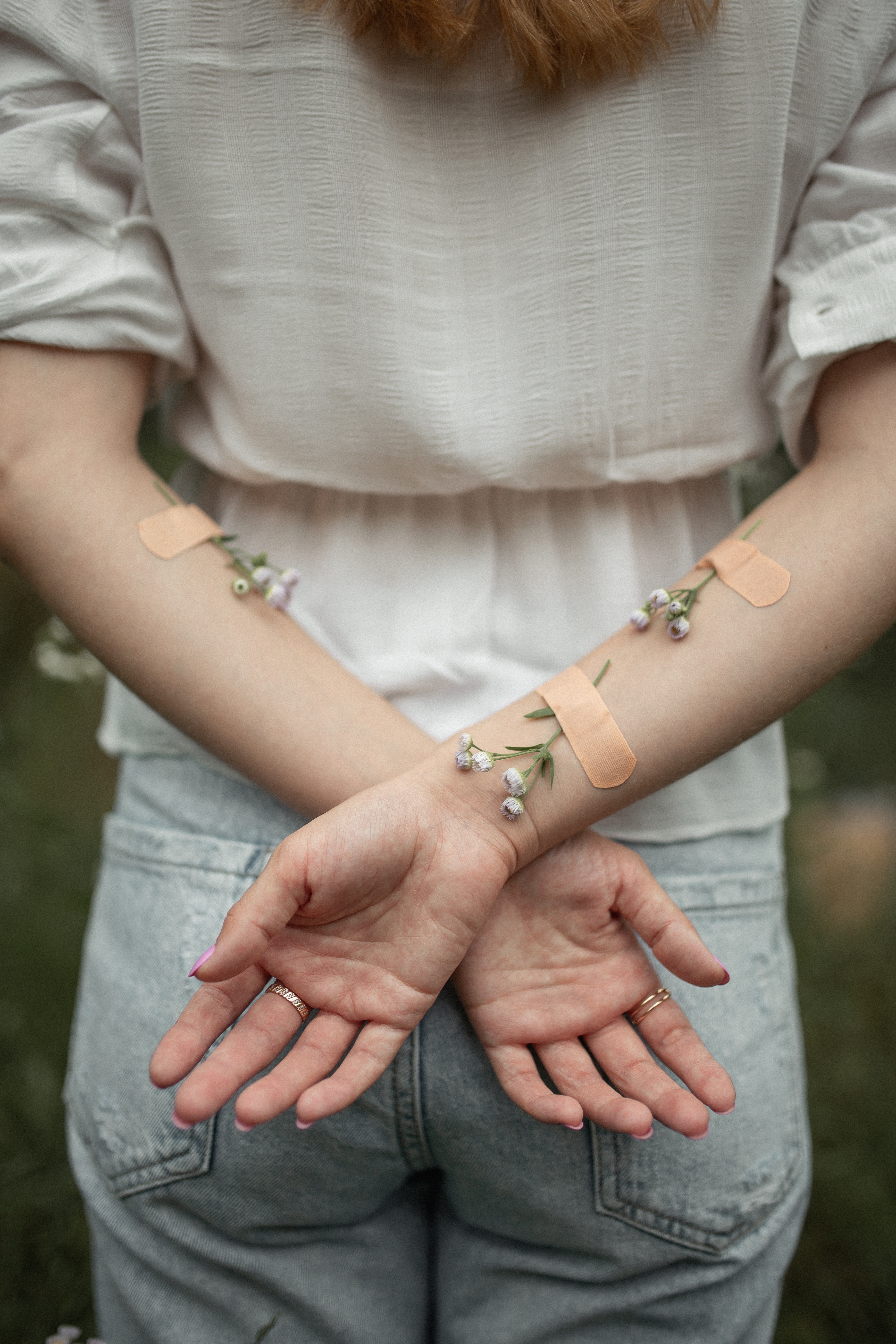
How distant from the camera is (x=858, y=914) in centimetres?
281

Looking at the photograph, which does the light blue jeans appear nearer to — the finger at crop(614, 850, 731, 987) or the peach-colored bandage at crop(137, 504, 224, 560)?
the finger at crop(614, 850, 731, 987)

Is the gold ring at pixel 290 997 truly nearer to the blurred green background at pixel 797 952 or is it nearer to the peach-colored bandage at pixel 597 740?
the peach-colored bandage at pixel 597 740

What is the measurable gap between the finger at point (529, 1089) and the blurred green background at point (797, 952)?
52cm

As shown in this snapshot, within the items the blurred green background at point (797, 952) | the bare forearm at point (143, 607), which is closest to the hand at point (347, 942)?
the bare forearm at point (143, 607)

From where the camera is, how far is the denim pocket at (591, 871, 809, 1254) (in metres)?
0.96

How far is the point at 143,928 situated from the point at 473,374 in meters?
0.69

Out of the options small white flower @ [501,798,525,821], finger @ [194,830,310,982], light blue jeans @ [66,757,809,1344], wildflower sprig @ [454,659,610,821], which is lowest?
light blue jeans @ [66,757,809,1344]

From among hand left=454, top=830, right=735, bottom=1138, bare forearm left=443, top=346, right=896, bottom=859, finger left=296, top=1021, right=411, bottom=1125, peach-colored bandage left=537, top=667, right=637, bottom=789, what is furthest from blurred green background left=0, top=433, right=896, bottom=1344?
finger left=296, top=1021, right=411, bottom=1125

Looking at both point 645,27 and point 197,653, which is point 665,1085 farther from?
point 645,27

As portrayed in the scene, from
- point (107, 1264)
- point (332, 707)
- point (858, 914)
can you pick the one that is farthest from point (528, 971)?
point (858, 914)

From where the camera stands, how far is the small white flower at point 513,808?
2.99ft

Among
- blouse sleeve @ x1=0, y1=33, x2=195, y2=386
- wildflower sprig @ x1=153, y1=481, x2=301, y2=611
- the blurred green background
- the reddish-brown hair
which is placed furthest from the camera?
the blurred green background

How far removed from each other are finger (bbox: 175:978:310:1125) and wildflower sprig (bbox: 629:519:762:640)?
1.70 feet

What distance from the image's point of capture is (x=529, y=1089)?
0.90 metres
